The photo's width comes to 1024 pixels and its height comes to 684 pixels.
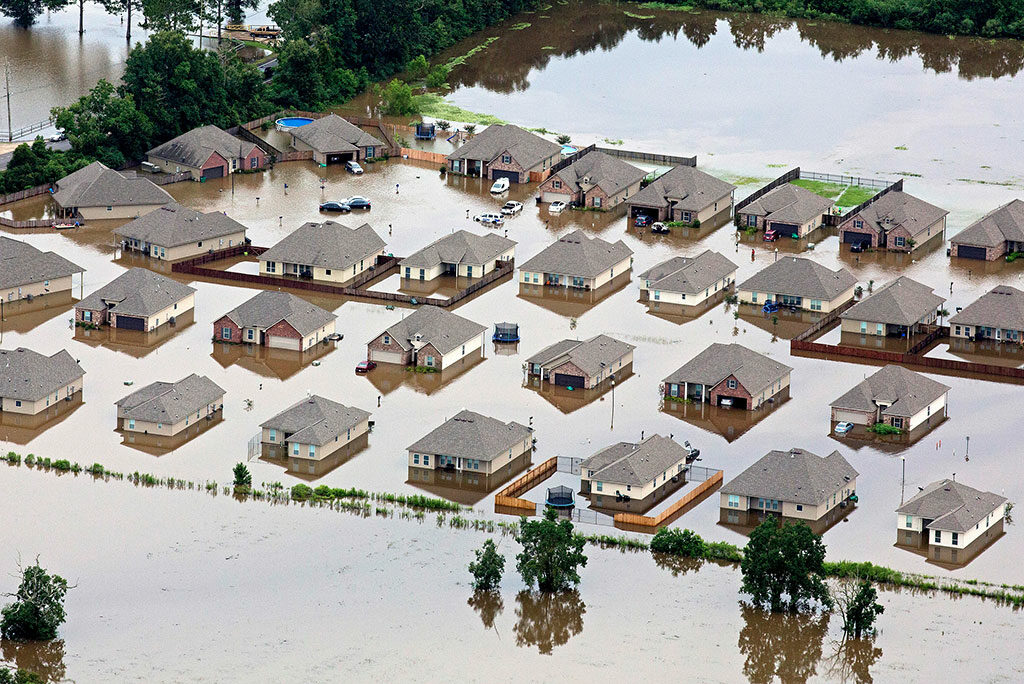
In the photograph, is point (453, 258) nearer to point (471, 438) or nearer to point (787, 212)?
point (787, 212)

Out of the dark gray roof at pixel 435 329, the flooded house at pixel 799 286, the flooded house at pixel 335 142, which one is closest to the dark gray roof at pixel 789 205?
the flooded house at pixel 799 286

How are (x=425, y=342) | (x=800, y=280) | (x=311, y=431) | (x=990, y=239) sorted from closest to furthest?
(x=311, y=431), (x=425, y=342), (x=800, y=280), (x=990, y=239)

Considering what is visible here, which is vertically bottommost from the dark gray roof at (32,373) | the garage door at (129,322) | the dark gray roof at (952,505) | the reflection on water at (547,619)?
the garage door at (129,322)

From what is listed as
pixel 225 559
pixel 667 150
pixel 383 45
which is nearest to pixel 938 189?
pixel 667 150

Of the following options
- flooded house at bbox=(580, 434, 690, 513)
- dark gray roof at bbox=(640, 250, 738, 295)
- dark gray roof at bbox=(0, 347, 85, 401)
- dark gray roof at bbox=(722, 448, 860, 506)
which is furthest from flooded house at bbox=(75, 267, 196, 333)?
dark gray roof at bbox=(722, 448, 860, 506)

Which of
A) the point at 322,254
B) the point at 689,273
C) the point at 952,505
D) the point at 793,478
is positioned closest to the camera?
the point at 952,505

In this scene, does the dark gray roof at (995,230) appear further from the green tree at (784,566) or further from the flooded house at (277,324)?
the green tree at (784,566)

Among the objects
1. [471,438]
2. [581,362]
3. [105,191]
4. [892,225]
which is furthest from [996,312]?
[105,191]
